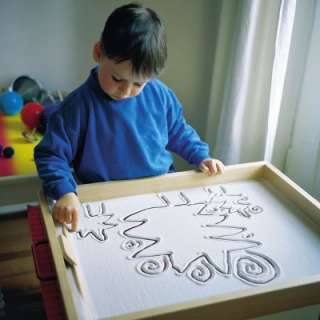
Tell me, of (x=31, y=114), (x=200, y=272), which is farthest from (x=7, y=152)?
(x=200, y=272)

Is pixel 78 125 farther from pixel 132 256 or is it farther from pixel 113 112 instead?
pixel 132 256

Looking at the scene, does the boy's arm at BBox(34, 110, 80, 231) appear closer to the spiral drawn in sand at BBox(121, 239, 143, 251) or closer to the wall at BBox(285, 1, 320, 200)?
the spiral drawn in sand at BBox(121, 239, 143, 251)

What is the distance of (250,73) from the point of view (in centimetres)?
133

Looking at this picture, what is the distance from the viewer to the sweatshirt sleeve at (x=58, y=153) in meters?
0.85

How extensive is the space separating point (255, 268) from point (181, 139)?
1.40ft

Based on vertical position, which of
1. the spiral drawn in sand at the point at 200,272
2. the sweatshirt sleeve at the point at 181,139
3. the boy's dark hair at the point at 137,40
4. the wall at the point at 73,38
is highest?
the boy's dark hair at the point at 137,40

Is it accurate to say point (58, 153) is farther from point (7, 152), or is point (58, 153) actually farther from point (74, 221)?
point (7, 152)

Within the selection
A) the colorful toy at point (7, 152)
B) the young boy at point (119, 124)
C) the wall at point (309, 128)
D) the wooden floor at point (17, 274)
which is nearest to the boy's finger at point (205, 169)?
the young boy at point (119, 124)

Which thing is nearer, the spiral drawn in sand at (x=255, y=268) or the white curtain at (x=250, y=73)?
the spiral drawn in sand at (x=255, y=268)

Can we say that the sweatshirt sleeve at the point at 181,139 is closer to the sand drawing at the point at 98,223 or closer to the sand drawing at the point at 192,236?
the sand drawing at the point at 192,236

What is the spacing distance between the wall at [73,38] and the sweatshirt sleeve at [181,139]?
54cm

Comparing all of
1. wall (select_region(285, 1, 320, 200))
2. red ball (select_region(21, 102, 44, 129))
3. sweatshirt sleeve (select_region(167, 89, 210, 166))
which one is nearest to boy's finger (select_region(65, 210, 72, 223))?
sweatshirt sleeve (select_region(167, 89, 210, 166))

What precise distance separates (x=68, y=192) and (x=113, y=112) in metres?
0.20

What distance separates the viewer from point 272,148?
1.33 m
